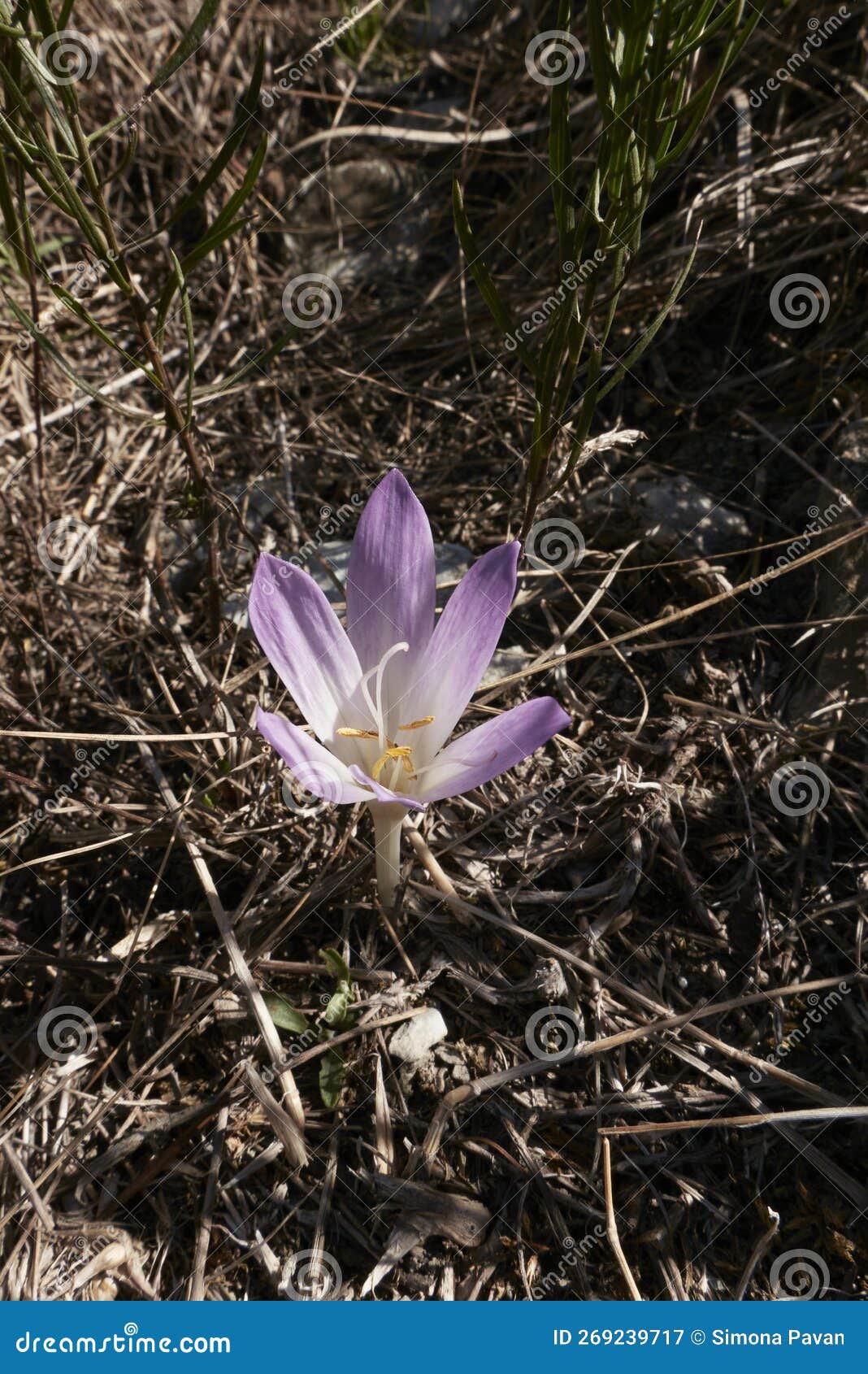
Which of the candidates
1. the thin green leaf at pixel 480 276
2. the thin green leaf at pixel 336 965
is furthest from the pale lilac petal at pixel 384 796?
the thin green leaf at pixel 480 276

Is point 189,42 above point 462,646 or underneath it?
above

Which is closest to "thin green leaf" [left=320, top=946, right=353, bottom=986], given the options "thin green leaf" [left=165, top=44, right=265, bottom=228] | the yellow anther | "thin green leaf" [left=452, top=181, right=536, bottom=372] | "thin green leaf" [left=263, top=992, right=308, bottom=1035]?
"thin green leaf" [left=263, top=992, right=308, bottom=1035]

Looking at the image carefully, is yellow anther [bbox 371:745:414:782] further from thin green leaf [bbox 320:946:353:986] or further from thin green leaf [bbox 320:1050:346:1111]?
thin green leaf [bbox 320:1050:346:1111]

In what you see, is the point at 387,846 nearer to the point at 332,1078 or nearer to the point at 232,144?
the point at 332,1078

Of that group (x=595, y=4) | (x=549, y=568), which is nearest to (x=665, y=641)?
(x=549, y=568)

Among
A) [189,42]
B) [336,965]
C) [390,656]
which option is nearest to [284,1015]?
[336,965]

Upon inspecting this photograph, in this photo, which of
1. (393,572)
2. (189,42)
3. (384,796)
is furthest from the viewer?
(393,572)

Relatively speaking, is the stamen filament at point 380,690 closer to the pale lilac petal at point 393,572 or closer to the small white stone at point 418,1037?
the pale lilac petal at point 393,572
